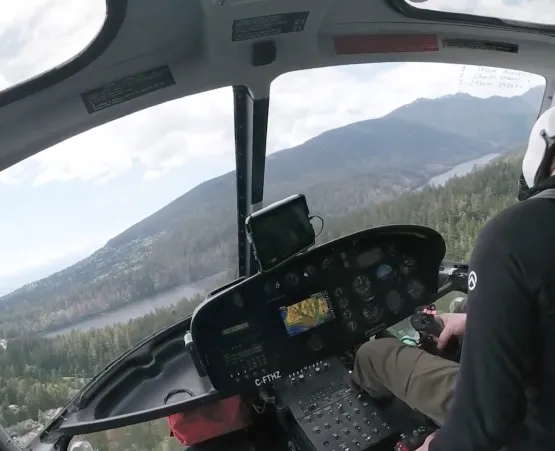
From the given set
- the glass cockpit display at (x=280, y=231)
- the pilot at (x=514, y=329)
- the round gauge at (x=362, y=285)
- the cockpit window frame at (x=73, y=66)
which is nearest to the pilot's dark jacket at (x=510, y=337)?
the pilot at (x=514, y=329)

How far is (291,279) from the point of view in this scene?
2.17 metres

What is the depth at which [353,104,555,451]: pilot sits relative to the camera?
3.65 ft

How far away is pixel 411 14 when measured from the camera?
2410mm

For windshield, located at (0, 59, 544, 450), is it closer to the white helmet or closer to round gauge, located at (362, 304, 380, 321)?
round gauge, located at (362, 304, 380, 321)

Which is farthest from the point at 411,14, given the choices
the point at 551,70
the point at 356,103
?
the point at 551,70

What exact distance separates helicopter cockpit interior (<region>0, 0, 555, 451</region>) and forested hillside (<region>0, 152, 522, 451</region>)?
114 millimetres

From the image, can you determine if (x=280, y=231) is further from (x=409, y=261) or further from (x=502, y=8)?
(x=502, y=8)

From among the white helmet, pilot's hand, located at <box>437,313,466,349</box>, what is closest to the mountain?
pilot's hand, located at <box>437,313,466,349</box>

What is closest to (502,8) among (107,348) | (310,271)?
(310,271)

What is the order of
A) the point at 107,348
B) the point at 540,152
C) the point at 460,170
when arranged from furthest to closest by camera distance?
1. the point at 460,170
2. the point at 107,348
3. the point at 540,152

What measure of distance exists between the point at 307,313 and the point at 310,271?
0.17 m

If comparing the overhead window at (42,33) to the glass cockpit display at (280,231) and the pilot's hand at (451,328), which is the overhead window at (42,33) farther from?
the pilot's hand at (451,328)

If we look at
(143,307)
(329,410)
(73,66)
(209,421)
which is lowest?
(209,421)

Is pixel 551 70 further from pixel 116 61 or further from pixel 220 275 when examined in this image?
pixel 116 61
